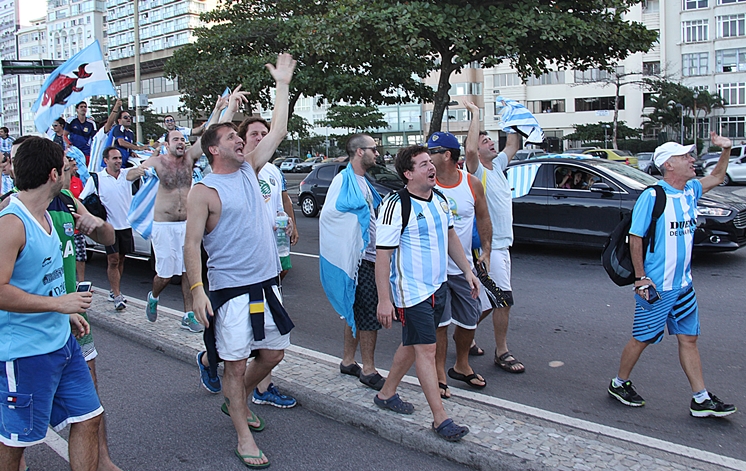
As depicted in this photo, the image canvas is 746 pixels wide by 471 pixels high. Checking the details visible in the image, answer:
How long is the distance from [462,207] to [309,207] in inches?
550

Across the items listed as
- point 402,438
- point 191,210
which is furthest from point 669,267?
point 191,210

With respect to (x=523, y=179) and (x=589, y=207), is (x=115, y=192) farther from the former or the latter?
(x=589, y=207)

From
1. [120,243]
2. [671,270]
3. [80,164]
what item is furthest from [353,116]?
[671,270]

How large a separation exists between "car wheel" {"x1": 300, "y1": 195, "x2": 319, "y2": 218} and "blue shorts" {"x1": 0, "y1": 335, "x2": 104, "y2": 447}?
15205mm

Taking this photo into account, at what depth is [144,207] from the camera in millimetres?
7621

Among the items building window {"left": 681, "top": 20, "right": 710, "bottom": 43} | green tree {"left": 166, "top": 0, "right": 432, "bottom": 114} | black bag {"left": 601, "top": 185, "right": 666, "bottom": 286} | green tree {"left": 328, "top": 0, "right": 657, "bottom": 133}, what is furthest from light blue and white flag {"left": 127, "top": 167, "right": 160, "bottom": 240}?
building window {"left": 681, "top": 20, "right": 710, "bottom": 43}

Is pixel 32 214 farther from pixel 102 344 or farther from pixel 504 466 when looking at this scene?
pixel 102 344

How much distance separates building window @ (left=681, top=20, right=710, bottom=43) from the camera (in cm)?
5962

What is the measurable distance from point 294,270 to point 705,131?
60873mm

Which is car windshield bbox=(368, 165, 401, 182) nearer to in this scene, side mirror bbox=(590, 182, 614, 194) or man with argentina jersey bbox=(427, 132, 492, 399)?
side mirror bbox=(590, 182, 614, 194)

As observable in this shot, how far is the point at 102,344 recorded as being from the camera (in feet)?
20.7

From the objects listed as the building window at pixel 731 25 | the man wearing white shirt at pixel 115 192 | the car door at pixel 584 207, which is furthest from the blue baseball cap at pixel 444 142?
the building window at pixel 731 25

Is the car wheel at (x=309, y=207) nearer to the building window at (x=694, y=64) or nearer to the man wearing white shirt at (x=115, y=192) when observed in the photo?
the man wearing white shirt at (x=115, y=192)

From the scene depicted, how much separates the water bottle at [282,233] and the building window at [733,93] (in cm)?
6268
